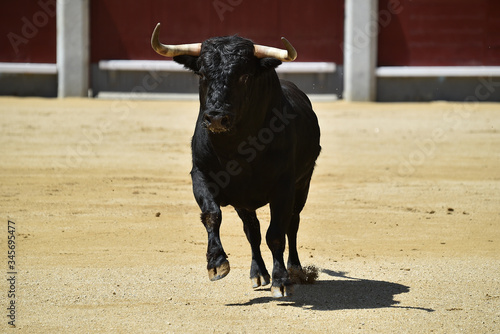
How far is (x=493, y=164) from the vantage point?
11016mm

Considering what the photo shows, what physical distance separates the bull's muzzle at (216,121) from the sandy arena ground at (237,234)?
970 millimetres

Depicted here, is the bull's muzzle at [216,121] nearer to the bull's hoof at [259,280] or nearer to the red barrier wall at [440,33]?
the bull's hoof at [259,280]

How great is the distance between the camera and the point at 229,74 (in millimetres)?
4844

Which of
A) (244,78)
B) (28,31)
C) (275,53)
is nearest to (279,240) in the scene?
(244,78)

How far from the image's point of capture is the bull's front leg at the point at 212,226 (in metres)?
4.73

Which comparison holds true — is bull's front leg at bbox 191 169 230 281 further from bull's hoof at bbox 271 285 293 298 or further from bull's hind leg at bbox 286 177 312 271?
bull's hind leg at bbox 286 177 312 271

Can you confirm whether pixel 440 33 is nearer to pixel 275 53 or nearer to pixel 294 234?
pixel 294 234

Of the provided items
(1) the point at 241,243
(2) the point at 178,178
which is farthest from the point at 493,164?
(1) the point at 241,243

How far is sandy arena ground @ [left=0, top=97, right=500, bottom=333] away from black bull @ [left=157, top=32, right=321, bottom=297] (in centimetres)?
34

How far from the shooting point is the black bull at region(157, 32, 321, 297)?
481 cm

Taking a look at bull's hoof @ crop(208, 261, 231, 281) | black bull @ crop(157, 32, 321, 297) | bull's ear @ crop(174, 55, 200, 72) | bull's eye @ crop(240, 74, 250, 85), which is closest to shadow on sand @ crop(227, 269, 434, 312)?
black bull @ crop(157, 32, 321, 297)

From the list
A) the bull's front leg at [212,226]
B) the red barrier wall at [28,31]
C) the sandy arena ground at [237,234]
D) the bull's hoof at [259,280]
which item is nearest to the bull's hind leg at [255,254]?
the bull's hoof at [259,280]

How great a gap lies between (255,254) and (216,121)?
1.13m

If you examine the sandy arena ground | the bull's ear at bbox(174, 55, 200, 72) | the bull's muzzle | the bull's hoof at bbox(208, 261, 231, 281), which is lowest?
the sandy arena ground
